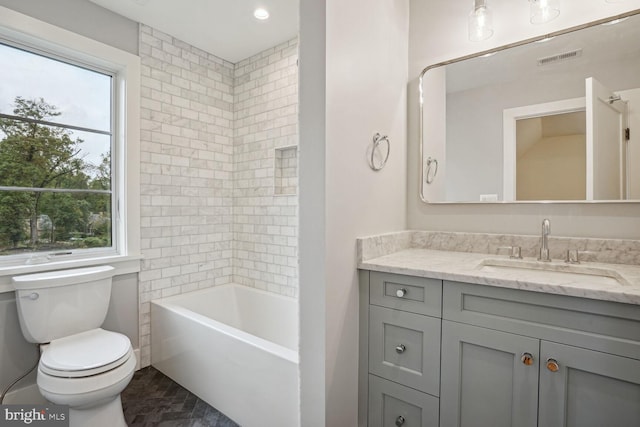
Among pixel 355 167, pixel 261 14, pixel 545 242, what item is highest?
pixel 261 14

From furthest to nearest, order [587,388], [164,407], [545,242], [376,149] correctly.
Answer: [164,407] → [376,149] → [545,242] → [587,388]

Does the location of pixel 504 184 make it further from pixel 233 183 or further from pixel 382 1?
pixel 233 183

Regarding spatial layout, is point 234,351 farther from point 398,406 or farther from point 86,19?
point 86,19

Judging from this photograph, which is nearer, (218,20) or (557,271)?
(557,271)

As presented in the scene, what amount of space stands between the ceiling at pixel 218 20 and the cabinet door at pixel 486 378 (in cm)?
229

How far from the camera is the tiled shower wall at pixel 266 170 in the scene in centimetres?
257

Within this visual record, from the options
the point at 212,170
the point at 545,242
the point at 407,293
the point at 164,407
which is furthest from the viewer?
the point at 212,170

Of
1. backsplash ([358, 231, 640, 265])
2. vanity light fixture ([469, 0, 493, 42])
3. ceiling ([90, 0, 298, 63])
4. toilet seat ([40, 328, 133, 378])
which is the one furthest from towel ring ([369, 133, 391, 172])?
toilet seat ([40, 328, 133, 378])

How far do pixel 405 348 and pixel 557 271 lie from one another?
30.6 inches

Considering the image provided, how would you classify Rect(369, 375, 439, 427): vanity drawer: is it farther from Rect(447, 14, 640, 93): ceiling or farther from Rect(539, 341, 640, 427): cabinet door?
Rect(447, 14, 640, 93): ceiling

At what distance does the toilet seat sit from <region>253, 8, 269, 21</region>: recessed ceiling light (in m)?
2.32

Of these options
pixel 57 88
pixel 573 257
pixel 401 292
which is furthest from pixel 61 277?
pixel 573 257

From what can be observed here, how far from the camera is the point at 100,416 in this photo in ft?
5.16

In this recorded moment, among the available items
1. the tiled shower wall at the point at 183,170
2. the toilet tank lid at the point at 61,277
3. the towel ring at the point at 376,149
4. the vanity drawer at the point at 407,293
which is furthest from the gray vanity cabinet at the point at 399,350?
the tiled shower wall at the point at 183,170
